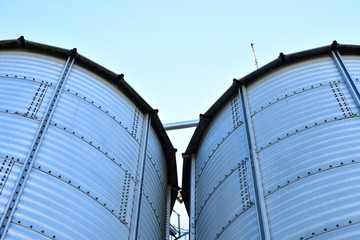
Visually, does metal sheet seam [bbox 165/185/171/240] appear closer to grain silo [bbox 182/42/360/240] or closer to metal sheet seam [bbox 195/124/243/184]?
grain silo [bbox 182/42/360/240]

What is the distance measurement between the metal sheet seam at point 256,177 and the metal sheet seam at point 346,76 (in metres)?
2.25

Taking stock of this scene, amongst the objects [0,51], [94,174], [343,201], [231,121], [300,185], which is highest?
[0,51]

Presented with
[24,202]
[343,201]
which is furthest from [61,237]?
[343,201]

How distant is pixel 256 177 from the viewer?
895cm

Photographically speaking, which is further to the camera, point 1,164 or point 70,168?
point 70,168

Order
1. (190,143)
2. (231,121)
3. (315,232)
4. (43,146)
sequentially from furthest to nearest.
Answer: (190,143) < (231,121) < (43,146) < (315,232)

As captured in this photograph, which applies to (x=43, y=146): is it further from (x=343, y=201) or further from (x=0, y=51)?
(x=343, y=201)

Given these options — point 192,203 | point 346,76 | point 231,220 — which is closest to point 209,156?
point 192,203

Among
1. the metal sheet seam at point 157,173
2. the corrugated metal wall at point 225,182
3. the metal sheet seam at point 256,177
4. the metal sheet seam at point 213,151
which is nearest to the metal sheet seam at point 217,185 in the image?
the corrugated metal wall at point 225,182

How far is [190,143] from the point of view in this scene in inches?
515

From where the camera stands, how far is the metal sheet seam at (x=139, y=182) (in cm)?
936

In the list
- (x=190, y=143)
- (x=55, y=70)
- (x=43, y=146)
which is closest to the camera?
(x=43, y=146)

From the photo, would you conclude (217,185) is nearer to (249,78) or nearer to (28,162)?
(249,78)

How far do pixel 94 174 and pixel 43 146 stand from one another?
3.84 feet
